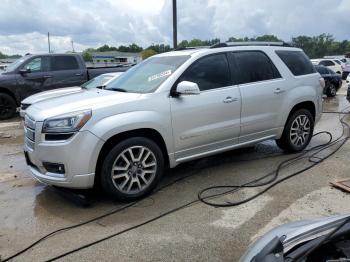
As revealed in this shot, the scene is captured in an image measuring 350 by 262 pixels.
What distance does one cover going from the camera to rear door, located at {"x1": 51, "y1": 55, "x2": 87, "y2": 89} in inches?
460

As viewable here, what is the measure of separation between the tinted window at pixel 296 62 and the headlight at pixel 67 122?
3.48m

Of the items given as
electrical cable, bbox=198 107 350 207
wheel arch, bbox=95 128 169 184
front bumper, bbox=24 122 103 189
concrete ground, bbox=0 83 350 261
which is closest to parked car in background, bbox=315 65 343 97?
electrical cable, bbox=198 107 350 207

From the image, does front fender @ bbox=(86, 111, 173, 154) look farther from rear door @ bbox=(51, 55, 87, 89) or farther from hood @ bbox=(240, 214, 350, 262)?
rear door @ bbox=(51, 55, 87, 89)

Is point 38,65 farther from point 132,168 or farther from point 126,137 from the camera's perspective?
point 132,168

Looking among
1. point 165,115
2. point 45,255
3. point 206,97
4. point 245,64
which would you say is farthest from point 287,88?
point 45,255

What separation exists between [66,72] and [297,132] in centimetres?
808

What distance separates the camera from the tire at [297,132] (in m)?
6.09

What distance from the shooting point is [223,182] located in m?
5.09

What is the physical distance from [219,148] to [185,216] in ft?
4.67

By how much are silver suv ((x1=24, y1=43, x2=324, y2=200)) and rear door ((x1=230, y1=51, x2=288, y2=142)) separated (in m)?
0.02

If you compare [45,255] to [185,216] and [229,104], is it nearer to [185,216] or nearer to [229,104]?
[185,216]

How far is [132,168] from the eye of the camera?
14.5ft

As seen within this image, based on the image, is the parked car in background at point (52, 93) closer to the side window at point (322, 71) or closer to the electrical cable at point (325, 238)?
the electrical cable at point (325, 238)

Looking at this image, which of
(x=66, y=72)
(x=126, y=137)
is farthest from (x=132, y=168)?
(x=66, y=72)
